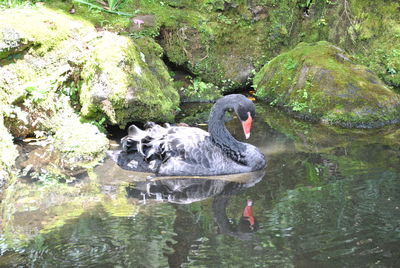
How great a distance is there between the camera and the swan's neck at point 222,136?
686 cm

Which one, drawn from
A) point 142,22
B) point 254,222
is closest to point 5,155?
point 254,222

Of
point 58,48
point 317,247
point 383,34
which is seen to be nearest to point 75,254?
point 317,247

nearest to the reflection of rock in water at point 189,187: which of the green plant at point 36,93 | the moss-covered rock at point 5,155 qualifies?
the moss-covered rock at point 5,155

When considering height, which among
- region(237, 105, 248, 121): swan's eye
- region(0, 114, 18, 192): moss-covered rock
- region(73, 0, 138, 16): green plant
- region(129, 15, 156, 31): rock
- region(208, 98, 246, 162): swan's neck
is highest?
region(73, 0, 138, 16): green plant

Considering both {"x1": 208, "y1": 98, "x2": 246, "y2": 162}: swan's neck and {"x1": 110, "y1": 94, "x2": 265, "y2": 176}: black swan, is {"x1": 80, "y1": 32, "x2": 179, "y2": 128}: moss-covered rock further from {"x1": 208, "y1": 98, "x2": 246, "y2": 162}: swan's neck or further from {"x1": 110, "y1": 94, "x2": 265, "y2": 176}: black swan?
{"x1": 208, "y1": 98, "x2": 246, "y2": 162}: swan's neck

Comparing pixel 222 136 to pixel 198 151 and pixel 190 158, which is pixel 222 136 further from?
pixel 190 158

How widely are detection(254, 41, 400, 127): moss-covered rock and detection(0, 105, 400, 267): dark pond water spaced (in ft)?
5.20

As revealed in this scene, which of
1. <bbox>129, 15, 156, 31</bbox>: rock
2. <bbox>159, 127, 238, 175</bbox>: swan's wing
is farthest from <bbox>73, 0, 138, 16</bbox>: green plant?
<bbox>159, 127, 238, 175</bbox>: swan's wing

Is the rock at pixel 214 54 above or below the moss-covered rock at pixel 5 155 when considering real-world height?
above

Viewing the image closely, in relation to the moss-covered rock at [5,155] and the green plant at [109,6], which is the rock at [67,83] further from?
the green plant at [109,6]

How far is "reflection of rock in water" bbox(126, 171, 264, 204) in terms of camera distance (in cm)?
601

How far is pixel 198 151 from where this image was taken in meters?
6.71

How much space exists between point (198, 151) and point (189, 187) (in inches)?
23.9

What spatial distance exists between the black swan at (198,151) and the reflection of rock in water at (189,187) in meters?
0.12
